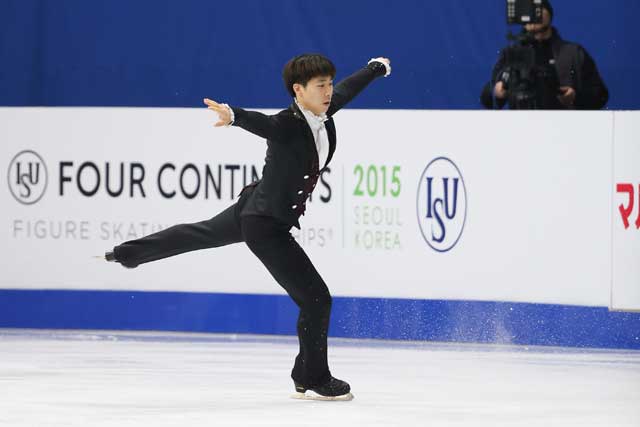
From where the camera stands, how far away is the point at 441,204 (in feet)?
27.5

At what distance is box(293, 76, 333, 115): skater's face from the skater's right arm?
6.1 inches

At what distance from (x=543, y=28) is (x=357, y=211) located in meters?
1.67

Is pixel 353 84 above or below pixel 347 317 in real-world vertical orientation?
above

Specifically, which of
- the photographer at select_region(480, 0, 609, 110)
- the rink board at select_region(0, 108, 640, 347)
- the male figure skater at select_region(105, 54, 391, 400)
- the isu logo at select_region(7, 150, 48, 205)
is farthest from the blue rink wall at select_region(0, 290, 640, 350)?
the male figure skater at select_region(105, 54, 391, 400)

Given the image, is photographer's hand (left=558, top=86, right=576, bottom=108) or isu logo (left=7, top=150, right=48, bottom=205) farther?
isu logo (left=7, top=150, right=48, bottom=205)

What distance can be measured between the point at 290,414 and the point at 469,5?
5043mm

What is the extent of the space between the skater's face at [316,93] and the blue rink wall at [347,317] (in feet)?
8.73

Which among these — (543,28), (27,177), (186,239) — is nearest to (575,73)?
(543,28)

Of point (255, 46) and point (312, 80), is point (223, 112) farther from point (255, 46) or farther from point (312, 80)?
point (255, 46)

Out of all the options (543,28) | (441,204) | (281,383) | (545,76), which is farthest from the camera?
(543,28)

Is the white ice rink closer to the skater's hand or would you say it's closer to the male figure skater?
the male figure skater

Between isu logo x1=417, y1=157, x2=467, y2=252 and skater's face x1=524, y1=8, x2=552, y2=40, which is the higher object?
skater's face x1=524, y1=8, x2=552, y2=40

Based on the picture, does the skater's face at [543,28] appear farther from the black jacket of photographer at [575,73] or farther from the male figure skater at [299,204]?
the male figure skater at [299,204]

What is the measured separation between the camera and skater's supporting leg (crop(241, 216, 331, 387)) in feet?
19.6
